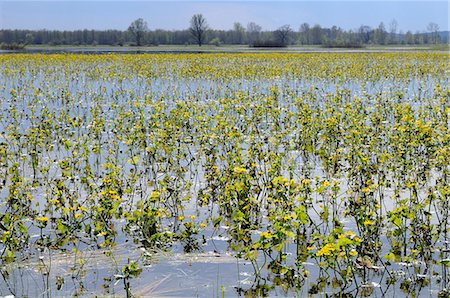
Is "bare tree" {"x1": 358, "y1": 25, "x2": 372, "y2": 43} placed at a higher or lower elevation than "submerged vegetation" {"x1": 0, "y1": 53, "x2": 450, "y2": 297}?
higher

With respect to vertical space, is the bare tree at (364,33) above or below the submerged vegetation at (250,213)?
above

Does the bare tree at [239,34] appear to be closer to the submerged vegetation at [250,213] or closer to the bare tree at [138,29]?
the bare tree at [138,29]

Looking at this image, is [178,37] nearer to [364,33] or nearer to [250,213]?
[364,33]

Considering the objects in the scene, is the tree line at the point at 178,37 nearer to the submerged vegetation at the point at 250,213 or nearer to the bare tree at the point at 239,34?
the bare tree at the point at 239,34

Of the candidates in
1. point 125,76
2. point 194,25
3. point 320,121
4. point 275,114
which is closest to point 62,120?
point 275,114

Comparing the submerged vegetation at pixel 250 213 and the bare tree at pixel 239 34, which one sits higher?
the bare tree at pixel 239 34

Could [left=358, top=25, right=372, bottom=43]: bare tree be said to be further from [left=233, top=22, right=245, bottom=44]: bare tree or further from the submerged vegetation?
the submerged vegetation

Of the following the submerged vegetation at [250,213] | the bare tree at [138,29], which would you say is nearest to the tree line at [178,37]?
the bare tree at [138,29]

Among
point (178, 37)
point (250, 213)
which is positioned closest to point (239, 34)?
point (178, 37)

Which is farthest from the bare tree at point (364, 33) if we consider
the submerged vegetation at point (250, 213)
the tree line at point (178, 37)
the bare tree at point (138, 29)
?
the submerged vegetation at point (250, 213)

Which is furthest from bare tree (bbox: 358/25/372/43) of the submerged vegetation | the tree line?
the submerged vegetation

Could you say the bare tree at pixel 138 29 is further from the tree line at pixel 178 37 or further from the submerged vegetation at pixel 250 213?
the submerged vegetation at pixel 250 213

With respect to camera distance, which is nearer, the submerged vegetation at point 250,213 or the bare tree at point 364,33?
the submerged vegetation at point 250,213

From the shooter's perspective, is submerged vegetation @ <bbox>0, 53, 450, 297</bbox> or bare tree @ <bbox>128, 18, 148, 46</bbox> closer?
submerged vegetation @ <bbox>0, 53, 450, 297</bbox>
